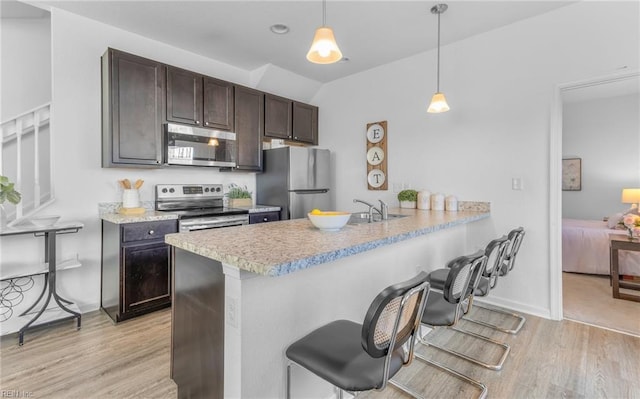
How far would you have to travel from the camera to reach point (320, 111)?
477cm

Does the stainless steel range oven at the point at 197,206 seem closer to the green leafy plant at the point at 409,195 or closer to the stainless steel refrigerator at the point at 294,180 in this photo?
the stainless steel refrigerator at the point at 294,180

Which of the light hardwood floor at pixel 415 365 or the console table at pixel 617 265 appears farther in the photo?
the console table at pixel 617 265

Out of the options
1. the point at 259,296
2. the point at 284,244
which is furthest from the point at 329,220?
the point at 259,296

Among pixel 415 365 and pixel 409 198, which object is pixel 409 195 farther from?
pixel 415 365

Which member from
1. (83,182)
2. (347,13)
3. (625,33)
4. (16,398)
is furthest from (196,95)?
(625,33)

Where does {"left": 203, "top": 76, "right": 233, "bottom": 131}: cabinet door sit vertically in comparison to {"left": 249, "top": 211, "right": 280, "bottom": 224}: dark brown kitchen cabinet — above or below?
above

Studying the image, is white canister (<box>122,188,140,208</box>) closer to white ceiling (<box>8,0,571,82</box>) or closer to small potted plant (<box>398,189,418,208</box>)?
white ceiling (<box>8,0,571,82</box>)

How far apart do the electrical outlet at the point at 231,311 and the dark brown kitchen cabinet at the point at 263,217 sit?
2412 mm

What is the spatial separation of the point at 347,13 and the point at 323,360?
2.83 m

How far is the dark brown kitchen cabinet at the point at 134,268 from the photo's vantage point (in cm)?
267

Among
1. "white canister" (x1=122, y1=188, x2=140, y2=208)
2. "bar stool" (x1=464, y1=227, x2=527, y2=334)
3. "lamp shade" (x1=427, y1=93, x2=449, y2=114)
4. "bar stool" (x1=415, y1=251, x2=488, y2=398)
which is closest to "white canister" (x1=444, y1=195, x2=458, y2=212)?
"bar stool" (x1=464, y1=227, x2=527, y2=334)

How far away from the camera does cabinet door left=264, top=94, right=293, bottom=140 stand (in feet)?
13.5

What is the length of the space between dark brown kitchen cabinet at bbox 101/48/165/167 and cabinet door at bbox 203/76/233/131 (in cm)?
47

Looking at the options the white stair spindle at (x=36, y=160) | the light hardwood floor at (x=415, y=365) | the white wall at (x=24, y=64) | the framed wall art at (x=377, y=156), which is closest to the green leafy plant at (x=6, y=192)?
the white stair spindle at (x=36, y=160)
